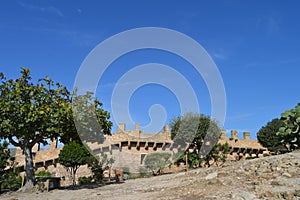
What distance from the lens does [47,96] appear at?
14.3 metres

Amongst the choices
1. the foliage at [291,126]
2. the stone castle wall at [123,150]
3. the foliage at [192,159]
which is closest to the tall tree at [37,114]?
the foliage at [291,126]

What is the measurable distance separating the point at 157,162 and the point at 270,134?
16.7 metres

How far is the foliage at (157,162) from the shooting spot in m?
26.9

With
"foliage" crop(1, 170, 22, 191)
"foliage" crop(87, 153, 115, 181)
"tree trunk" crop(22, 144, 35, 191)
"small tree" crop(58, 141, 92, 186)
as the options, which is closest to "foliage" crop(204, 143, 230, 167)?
"foliage" crop(87, 153, 115, 181)

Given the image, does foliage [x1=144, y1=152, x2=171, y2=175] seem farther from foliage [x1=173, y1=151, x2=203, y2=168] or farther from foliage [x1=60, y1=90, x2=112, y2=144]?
foliage [x1=60, y1=90, x2=112, y2=144]

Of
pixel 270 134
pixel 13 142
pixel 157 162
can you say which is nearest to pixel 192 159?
pixel 157 162

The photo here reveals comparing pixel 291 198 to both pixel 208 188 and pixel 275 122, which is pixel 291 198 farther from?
pixel 275 122

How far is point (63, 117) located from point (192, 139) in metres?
13.8

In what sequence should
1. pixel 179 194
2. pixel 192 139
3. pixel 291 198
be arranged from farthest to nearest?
pixel 192 139 → pixel 179 194 → pixel 291 198

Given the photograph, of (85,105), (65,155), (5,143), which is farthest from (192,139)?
(5,143)

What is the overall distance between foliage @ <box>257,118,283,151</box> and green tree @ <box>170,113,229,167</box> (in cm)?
1191

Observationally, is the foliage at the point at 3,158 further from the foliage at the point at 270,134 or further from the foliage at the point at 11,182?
the foliage at the point at 270,134

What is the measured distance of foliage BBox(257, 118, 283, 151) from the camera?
35531mm

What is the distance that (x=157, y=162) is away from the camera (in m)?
27.4
